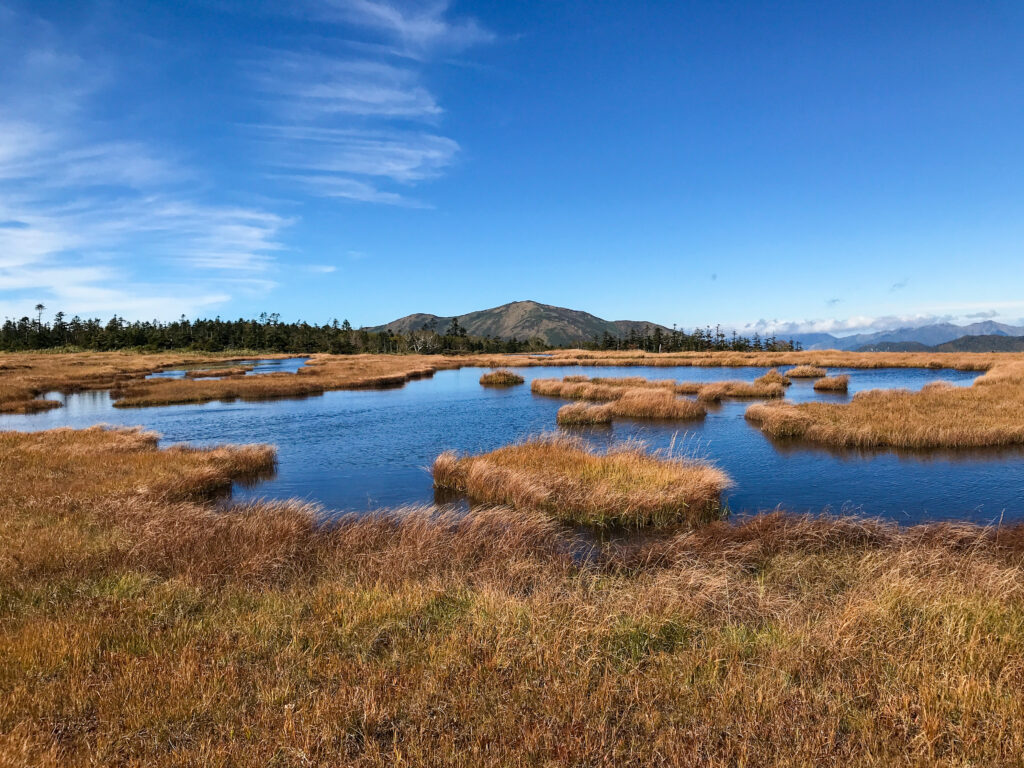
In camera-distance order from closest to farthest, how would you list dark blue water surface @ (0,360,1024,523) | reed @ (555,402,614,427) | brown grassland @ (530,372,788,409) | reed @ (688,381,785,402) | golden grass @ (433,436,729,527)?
golden grass @ (433,436,729,527) → dark blue water surface @ (0,360,1024,523) → reed @ (555,402,614,427) → brown grassland @ (530,372,788,409) → reed @ (688,381,785,402)

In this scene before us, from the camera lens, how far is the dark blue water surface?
1908cm

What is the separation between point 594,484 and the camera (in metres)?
18.2

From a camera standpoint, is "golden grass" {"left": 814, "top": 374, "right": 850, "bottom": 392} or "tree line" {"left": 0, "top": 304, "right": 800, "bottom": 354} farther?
"tree line" {"left": 0, "top": 304, "right": 800, "bottom": 354}

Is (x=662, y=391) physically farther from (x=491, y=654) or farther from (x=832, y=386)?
(x=491, y=654)

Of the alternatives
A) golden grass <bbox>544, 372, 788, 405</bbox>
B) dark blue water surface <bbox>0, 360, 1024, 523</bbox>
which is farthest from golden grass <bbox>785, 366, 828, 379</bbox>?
dark blue water surface <bbox>0, 360, 1024, 523</bbox>

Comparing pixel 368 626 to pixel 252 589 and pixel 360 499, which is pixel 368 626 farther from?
pixel 360 499

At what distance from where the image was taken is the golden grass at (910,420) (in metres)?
26.6

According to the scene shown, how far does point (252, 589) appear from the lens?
→ 9648 mm

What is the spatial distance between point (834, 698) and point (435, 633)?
16.0ft

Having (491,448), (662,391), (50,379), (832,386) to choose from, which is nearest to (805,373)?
(832,386)

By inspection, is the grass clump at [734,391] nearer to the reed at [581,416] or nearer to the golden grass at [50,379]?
the reed at [581,416]

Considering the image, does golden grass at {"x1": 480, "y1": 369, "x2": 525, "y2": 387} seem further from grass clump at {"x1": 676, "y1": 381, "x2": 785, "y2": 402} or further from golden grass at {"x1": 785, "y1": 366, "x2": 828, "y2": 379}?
golden grass at {"x1": 785, "y1": 366, "x2": 828, "y2": 379}

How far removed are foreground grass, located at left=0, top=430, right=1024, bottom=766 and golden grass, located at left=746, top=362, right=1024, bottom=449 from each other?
649 inches

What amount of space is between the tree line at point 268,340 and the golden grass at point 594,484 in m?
138
